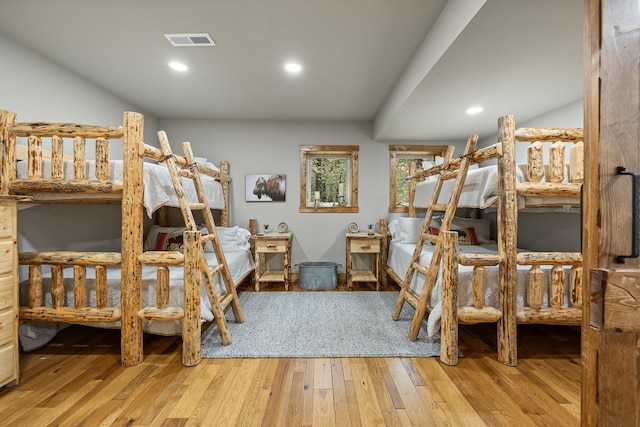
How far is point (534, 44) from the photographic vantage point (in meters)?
1.96

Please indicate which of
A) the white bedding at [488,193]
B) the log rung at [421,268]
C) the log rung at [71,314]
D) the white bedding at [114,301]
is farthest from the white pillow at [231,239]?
the white bedding at [488,193]

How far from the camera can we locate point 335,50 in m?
2.52

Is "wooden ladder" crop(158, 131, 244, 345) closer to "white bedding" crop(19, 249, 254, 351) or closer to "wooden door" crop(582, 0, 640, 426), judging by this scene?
"white bedding" crop(19, 249, 254, 351)

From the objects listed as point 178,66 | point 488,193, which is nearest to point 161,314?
point 178,66

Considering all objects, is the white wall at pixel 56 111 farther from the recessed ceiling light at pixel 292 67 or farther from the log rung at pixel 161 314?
the recessed ceiling light at pixel 292 67

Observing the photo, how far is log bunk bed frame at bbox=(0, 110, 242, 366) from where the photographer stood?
1952 mm

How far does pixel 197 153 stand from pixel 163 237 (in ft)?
4.93

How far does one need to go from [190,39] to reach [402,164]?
11.2ft

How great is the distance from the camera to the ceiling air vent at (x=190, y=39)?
2.32 meters

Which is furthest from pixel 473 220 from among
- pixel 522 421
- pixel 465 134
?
pixel 522 421

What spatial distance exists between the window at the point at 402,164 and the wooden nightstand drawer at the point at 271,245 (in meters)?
1.76

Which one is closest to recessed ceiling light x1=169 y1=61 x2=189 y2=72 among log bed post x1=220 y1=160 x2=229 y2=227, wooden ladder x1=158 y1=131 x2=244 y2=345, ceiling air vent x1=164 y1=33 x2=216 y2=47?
ceiling air vent x1=164 y1=33 x2=216 y2=47

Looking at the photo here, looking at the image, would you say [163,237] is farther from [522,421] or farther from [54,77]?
[522,421]

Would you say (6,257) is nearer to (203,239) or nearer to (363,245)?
(203,239)
